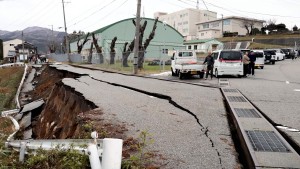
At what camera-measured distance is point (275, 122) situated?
719cm

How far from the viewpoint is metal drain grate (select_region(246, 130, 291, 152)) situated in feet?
16.6

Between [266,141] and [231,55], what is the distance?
53.3 feet

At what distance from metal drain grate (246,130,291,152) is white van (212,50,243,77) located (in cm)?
1504

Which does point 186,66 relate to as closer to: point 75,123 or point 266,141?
point 75,123

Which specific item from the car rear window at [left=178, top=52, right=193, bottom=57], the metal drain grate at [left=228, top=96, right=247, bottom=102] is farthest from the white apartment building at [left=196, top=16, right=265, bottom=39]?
the metal drain grate at [left=228, top=96, right=247, bottom=102]

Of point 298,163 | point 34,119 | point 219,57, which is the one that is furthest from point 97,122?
point 219,57

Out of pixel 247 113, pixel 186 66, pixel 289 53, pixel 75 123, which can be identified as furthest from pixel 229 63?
pixel 289 53

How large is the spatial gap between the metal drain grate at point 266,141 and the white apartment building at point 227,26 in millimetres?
90385

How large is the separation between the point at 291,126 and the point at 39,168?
17.6 ft

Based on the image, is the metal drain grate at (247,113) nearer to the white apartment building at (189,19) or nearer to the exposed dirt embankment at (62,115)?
the exposed dirt embankment at (62,115)

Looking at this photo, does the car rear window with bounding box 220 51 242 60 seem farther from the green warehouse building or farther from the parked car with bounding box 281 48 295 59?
the parked car with bounding box 281 48 295 59

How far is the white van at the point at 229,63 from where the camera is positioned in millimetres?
20766

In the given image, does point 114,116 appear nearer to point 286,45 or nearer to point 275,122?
point 275,122

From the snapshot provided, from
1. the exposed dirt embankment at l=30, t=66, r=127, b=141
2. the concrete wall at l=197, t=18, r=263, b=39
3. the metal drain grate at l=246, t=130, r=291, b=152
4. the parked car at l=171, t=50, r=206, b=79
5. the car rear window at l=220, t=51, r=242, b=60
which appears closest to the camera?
the metal drain grate at l=246, t=130, r=291, b=152
